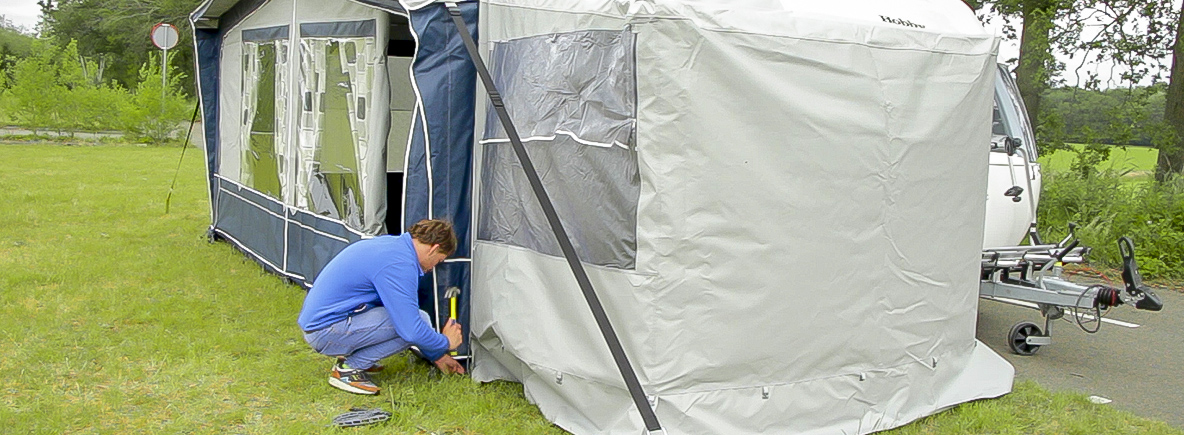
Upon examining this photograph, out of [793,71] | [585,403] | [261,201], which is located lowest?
[585,403]

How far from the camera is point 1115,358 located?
5902 mm

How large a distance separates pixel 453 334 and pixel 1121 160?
8.77 metres

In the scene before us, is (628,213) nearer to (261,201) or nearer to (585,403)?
(585,403)

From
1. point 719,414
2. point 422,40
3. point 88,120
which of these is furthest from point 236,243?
point 88,120

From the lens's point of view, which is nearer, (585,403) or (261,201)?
(585,403)


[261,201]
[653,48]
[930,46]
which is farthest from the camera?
[261,201]

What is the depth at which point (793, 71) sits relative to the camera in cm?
401

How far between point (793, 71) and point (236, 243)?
213 inches

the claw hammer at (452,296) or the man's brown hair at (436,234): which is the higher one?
the man's brown hair at (436,234)

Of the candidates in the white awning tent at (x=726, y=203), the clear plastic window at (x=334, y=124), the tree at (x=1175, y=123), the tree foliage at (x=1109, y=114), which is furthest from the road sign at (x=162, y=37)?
the tree at (x=1175, y=123)

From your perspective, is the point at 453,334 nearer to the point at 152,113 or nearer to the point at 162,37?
the point at 162,37

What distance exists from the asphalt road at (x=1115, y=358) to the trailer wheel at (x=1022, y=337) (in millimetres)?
52

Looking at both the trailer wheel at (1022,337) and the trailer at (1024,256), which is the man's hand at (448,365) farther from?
the trailer wheel at (1022,337)

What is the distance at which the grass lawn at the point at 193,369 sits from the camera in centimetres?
430
